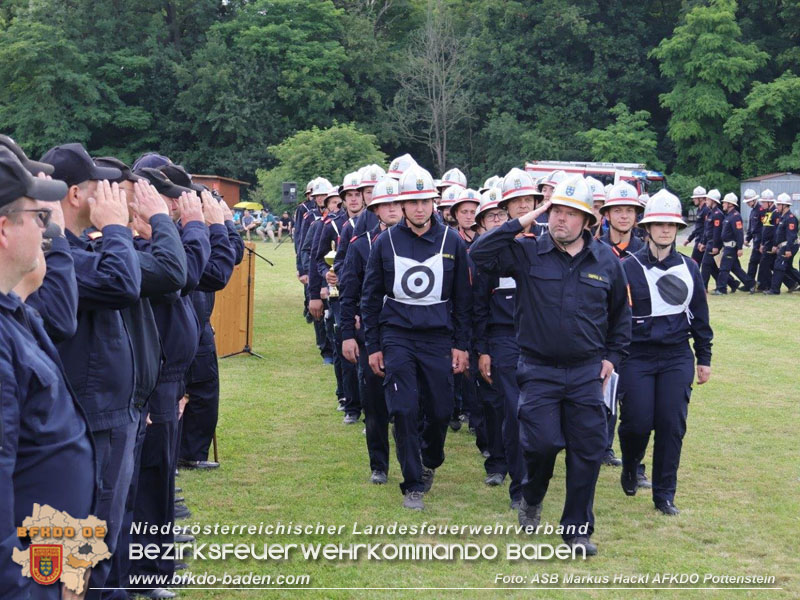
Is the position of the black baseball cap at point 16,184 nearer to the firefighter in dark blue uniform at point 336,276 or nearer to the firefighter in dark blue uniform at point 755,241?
the firefighter in dark blue uniform at point 336,276

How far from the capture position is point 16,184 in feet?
9.95

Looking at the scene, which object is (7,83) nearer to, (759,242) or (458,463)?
(759,242)

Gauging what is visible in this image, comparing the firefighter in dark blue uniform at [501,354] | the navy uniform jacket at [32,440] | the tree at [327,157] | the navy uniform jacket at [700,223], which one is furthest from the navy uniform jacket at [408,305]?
the tree at [327,157]

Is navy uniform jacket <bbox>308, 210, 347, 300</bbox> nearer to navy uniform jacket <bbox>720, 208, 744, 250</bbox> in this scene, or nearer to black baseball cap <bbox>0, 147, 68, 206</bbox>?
black baseball cap <bbox>0, 147, 68, 206</bbox>

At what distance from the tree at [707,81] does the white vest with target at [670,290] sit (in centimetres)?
4756

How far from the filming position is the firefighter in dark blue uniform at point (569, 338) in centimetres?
649

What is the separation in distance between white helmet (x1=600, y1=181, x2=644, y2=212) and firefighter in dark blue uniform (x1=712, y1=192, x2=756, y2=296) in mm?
15646

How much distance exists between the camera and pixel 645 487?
330 inches

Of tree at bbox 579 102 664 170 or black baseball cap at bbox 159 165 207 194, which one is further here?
tree at bbox 579 102 664 170

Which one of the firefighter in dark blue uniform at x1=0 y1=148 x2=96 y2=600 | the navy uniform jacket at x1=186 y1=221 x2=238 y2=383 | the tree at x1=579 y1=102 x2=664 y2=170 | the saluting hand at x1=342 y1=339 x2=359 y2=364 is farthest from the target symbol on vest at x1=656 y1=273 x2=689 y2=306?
the tree at x1=579 y1=102 x2=664 y2=170

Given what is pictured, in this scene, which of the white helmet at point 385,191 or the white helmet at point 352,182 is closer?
the white helmet at point 385,191

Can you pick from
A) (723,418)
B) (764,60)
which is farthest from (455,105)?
(723,418)

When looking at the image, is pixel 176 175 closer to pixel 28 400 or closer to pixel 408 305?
pixel 408 305

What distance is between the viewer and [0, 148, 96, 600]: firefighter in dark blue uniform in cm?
281
